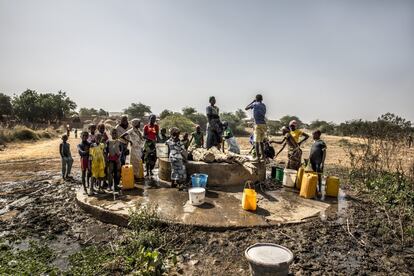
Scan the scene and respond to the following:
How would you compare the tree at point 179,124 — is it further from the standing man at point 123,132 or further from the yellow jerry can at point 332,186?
the yellow jerry can at point 332,186

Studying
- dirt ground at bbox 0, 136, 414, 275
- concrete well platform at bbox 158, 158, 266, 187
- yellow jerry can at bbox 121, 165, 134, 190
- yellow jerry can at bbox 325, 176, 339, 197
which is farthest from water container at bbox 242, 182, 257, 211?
yellow jerry can at bbox 121, 165, 134, 190

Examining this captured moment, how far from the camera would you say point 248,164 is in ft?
24.7

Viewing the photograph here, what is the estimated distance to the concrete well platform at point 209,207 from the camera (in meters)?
5.43

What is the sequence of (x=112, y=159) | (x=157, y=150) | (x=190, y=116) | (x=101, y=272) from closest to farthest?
(x=101, y=272) → (x=112, y=159) → (x=157, y=150) → (x=190, y=116)

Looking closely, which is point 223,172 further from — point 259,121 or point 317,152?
point 317,152

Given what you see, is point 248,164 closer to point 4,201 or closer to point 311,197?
point 311,197

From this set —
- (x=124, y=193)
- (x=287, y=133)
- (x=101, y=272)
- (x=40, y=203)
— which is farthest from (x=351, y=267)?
(x=40, y=203)

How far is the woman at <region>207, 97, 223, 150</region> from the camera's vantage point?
8.19 m

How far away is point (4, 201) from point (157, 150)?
13.2ft

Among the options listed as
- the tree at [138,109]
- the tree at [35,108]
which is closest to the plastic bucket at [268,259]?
the tree at [35,108]

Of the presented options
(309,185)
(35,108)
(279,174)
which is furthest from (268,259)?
(35,108)

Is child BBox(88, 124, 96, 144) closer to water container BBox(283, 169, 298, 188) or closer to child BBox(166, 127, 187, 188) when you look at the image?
child BBox(166, 127, 187, 188)

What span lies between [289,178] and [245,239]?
333 centimetres

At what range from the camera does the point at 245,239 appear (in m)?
4.92
